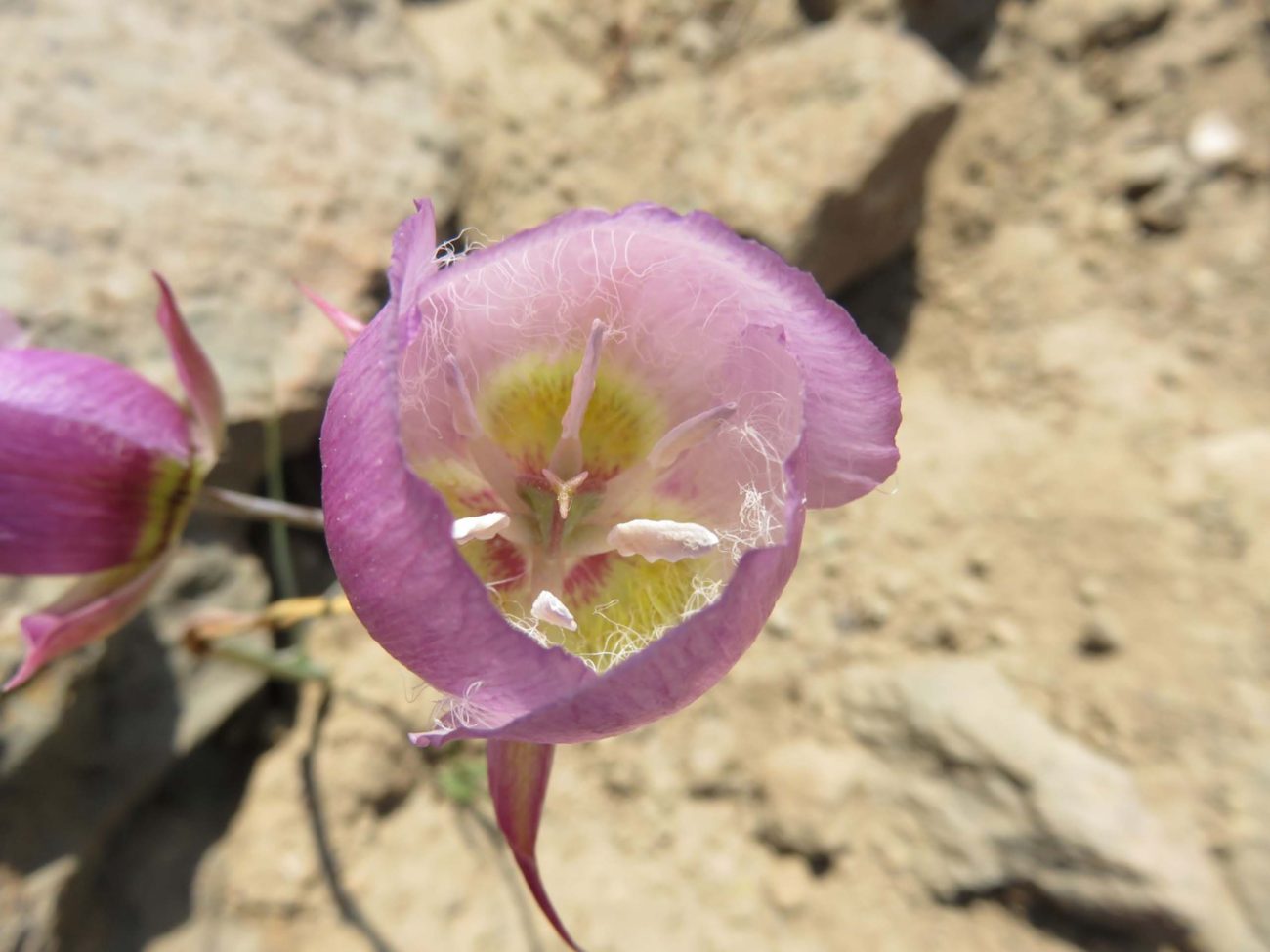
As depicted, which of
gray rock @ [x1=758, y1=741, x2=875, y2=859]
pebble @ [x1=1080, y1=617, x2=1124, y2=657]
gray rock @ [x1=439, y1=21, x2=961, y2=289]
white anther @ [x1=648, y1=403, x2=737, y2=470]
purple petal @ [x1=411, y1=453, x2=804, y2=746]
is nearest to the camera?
purple petal @ [x1=411, y1=453, x2=804, y2=746]

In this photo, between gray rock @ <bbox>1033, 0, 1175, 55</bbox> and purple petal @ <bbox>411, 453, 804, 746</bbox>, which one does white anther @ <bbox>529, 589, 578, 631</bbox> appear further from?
gray rock @ <bbox>1033, 0, 1175, 55</bbox>

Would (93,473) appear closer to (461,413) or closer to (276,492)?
(461,413)

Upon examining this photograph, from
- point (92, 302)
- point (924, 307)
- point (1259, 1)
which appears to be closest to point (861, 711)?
point (924, 307)

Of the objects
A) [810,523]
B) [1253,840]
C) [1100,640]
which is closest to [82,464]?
[810,523]

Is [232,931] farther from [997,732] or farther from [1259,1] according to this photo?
[1259,1]

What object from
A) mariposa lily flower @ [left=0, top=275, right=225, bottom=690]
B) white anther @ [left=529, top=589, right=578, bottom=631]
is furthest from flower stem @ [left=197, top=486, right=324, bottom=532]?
white anther @ [left=529, top=589, right=578, bottom=631]

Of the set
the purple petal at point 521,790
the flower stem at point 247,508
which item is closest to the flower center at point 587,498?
the purple petal at point 521,790

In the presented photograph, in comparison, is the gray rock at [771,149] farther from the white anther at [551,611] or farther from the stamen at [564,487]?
the white anther at [551,611]
